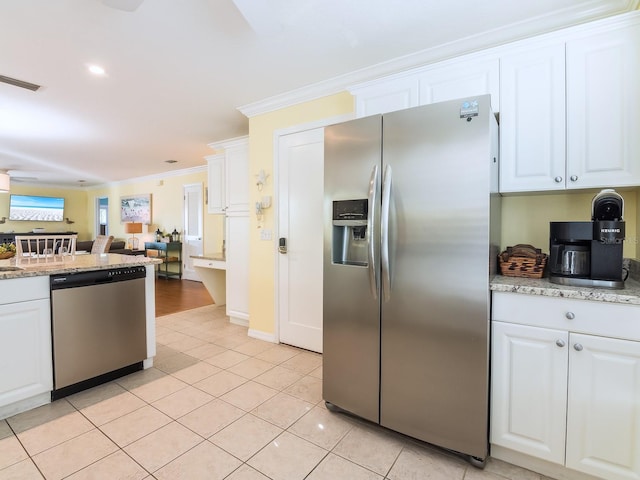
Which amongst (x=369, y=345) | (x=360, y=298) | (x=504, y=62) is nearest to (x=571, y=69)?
(x=504, y=62)

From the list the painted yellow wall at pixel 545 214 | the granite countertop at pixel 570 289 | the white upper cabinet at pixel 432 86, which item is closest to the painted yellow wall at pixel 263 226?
the white upper cabinet at pixel 432 86

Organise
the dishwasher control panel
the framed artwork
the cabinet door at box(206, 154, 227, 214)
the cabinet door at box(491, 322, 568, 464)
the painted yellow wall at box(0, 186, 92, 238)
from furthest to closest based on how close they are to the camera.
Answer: the painted yellow wall at box(0, 186, 92, 238)
the framed artwork
the cabinet door at box(206, 154, 227, 214)
the dishwasher control panel
the cabinet door at box(491, 322, 568, 464)

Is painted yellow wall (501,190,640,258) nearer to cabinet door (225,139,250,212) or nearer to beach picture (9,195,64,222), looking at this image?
cabinet door (225,139,250,212)

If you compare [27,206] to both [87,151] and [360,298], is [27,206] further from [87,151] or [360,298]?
[360,298]

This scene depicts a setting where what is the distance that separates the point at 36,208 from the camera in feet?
27.8

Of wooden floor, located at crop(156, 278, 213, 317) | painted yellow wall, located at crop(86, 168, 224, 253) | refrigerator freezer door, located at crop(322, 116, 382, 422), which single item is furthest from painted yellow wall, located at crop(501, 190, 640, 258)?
painted yellow wall, located at crop(86, 168, 224, 253)

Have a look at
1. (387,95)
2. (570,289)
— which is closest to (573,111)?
(570,289)

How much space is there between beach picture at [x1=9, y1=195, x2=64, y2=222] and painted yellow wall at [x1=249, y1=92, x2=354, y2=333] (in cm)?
875

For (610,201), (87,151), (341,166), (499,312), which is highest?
(87,151)

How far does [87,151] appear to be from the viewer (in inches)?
201

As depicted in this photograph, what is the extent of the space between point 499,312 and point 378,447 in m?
0.98

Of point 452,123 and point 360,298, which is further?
point 360,298

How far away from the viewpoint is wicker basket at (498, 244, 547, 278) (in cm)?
171

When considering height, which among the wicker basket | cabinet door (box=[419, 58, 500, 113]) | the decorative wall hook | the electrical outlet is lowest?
the wicker basket
